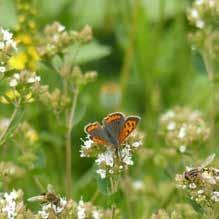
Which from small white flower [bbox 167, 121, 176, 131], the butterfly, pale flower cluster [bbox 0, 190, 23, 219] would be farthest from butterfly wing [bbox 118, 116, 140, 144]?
small white flower [bbox 167, 121, 176, 131]

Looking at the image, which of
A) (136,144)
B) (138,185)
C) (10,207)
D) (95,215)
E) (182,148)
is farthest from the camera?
(138,185)

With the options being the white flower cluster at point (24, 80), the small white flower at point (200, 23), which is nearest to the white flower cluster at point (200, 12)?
the small white flower at point (200, 23)

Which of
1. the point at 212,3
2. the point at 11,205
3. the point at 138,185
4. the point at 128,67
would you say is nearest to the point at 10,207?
the point at 11,205

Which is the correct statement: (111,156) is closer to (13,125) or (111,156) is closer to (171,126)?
(13,125)

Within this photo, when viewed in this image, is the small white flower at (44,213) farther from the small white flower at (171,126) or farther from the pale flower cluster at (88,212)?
the small white flower at (171,126)

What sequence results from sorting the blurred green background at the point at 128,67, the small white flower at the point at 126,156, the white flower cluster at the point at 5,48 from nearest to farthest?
1. the small white flower at the point at 126,156
2. the white flower cluster at the point at 5,48
3. the blurred green background at the point at 128,67

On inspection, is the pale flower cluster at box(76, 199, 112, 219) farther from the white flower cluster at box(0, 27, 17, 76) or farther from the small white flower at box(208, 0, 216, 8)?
the small white flower at box(208, 0, 216, 8)
